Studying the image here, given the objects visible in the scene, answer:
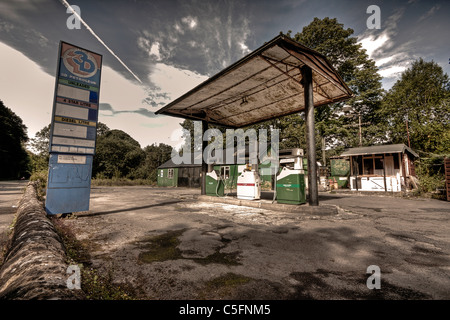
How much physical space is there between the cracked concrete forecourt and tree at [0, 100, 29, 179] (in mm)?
44110

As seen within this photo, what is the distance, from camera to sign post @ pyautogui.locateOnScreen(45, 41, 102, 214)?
559 cm

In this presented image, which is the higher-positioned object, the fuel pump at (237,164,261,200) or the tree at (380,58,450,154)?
the tree at (380,58,450,154)

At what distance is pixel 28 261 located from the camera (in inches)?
82.4

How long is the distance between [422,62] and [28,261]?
1776 inches

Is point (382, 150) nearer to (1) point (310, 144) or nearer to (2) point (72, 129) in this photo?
(1) point (310, 144)

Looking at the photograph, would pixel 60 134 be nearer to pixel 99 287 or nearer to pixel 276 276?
pixel 99 287

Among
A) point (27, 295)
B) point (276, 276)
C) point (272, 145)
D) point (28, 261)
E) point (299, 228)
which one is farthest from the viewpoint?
point (272, 145)

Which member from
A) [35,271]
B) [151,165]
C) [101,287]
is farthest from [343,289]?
[151,165]

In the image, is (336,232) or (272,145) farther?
(272,145)

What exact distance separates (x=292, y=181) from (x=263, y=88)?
419 cm

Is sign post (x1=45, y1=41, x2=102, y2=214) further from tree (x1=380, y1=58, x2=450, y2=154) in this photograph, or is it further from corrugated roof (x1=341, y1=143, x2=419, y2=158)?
tree (x1=380, y1=58, x2=450, y2=154)

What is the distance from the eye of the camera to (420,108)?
977 inches

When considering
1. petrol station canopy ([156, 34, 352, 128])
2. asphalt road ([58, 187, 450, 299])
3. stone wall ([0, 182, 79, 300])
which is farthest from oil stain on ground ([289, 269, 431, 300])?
petrol station canopy ([156, 34, 352, 128])

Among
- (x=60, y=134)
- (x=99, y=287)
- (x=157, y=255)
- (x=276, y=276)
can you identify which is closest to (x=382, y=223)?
(x=276, y=276)
